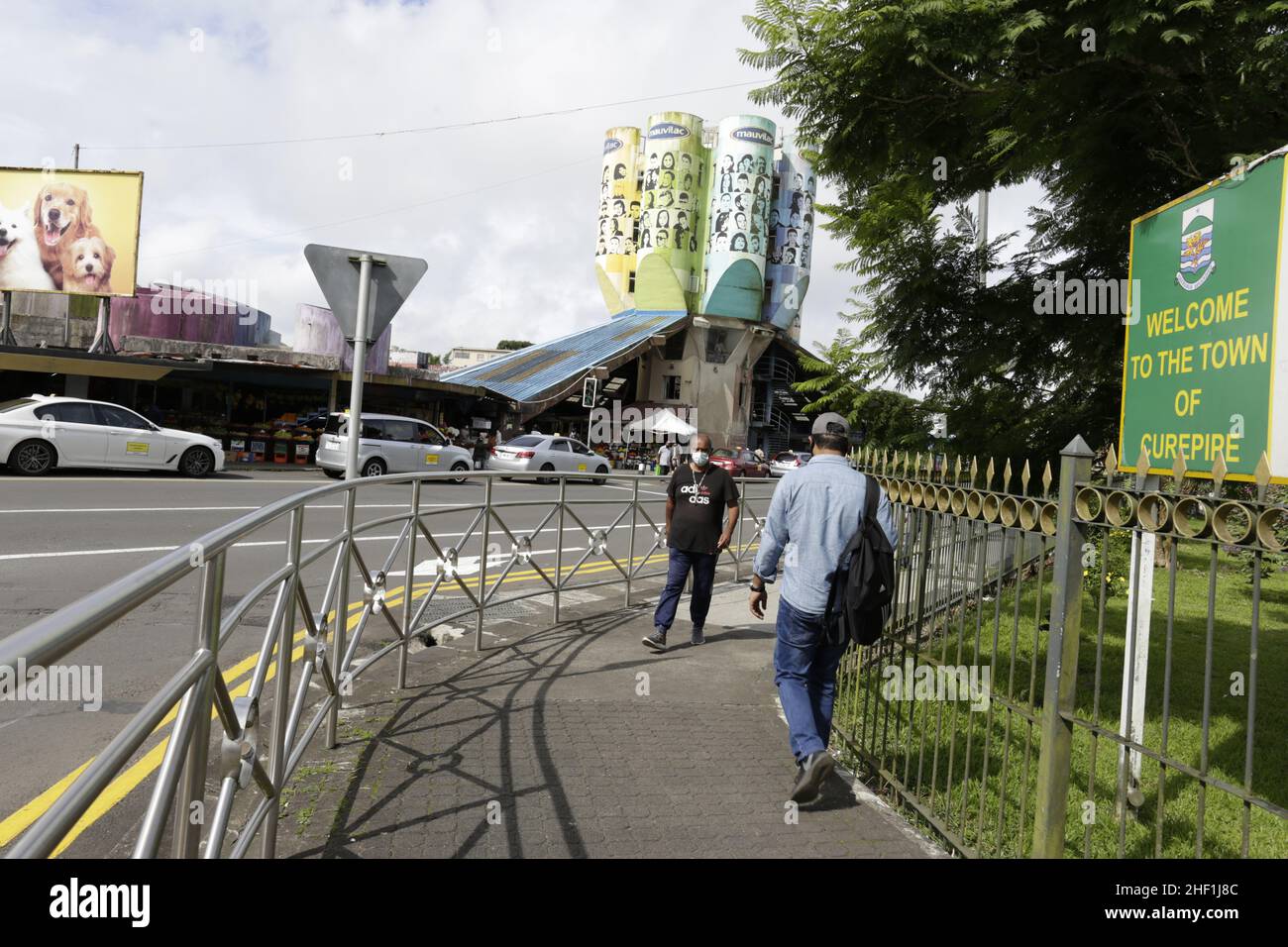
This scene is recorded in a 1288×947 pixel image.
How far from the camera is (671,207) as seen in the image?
44.3 meters

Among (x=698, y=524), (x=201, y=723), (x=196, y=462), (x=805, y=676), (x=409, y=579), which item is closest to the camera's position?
(x=201, y=723)

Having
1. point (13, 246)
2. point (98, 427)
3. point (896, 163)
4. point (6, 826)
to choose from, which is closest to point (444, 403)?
point (13, 246)

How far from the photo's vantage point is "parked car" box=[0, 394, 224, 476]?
16594 mm

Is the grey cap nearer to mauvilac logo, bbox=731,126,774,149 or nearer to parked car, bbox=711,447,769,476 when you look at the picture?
parked car, bbox=711,447,769,476

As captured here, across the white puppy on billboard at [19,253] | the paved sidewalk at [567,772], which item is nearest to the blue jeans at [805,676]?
the paved sidewalk at [567,772]

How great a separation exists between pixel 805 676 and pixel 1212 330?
2.36 m

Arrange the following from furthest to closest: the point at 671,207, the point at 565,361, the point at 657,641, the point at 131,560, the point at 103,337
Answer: the point at 671,207, the point at 565,361, the point at 103,337, the point at 131,560, the point at 657,641

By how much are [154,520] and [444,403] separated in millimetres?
24005

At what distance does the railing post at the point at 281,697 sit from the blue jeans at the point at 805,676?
7.39ft

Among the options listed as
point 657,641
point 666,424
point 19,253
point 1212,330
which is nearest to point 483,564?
point 657,641

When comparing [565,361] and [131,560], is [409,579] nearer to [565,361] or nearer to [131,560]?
[131,560]
